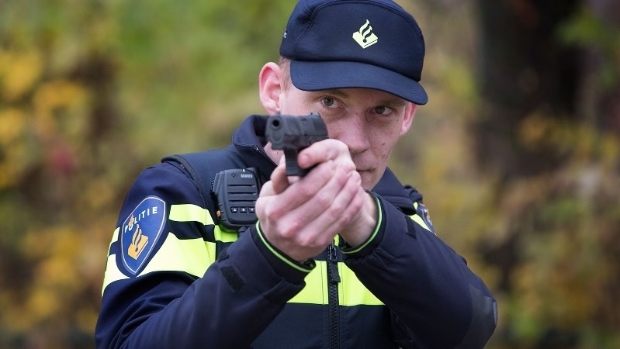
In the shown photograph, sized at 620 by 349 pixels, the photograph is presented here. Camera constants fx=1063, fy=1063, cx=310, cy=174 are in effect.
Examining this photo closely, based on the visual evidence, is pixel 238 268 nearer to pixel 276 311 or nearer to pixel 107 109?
pixel 276 311

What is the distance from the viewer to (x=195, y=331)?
2154mm

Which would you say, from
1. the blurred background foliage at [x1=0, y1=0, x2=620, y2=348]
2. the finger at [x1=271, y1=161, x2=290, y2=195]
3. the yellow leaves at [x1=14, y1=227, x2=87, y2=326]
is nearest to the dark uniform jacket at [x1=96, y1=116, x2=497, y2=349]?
the finger at [x1=271, y1=161, x2=290, y2=195]

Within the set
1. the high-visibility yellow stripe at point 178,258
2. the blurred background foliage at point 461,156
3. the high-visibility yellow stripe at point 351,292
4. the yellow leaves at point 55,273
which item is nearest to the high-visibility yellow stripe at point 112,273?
the high-visibility yellow stripe at point 178,258

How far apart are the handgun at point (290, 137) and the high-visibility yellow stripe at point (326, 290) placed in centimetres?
62

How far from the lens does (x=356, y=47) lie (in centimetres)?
257

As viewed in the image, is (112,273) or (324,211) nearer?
(324,211)

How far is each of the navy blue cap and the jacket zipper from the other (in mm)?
430

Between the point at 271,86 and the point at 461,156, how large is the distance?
5.00m

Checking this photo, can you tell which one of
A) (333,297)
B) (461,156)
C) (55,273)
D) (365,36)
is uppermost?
(365,36)

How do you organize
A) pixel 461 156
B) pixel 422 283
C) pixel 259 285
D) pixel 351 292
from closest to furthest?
pixel 259 285
pixel 422 283
pixel 351 292
pixel 461 156

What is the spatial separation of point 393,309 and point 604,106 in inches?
184

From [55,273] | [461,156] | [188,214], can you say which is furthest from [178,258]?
[461,156]

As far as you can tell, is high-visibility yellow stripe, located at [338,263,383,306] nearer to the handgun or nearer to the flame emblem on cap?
the flame emblem on cap

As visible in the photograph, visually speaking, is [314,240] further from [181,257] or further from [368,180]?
[368,180]
